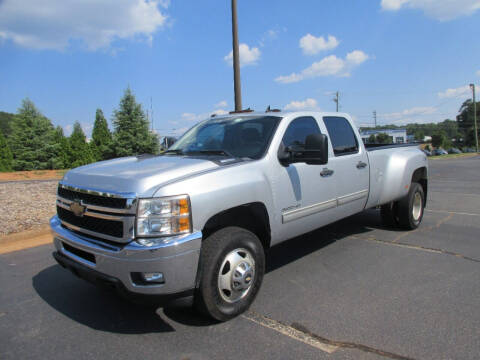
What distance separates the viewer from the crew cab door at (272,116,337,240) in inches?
140

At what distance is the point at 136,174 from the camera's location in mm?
2867

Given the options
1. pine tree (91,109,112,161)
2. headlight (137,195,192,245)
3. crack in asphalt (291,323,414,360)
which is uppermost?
pine tree (91,109,112,161)

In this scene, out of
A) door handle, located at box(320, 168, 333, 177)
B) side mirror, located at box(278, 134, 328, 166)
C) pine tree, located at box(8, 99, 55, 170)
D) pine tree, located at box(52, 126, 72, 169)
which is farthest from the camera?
pine tree, located at box(52, 126, 72, 169)

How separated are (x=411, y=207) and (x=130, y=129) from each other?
26.0 meters

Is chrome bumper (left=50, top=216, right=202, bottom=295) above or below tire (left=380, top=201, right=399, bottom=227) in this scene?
above

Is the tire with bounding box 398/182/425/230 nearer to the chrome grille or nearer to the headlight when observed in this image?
the headlight

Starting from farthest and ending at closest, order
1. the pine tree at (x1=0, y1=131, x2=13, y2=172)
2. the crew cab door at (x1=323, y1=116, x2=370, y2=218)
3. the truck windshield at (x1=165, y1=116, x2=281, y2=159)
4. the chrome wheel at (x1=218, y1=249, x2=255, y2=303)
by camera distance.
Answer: the pine tree at (x1=0, y1=131, x2=13, y2=172) → the crew cab door at (x1=323, y1=116, x2=370, y2=218) → the truck windshield at (x1=165, y1=116, x2=281, y2=159) → the chrome wheel at (x1=218, y1=249, x2=255, y2=303)

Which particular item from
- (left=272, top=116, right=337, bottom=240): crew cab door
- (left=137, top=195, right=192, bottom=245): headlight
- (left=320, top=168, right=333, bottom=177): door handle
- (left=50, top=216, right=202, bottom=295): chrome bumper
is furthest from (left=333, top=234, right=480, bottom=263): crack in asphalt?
(left=137, top=195, right=192, bottom=245): headlight

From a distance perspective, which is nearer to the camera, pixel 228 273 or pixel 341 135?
pixel 228 273

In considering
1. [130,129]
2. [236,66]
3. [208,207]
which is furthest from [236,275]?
[130,129]

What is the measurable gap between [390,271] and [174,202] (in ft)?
9.27

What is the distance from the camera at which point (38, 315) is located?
332cm

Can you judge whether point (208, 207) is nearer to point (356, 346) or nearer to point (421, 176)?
point (356, 346)

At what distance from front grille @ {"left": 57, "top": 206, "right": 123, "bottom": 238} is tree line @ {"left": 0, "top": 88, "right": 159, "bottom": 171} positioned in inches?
1013
